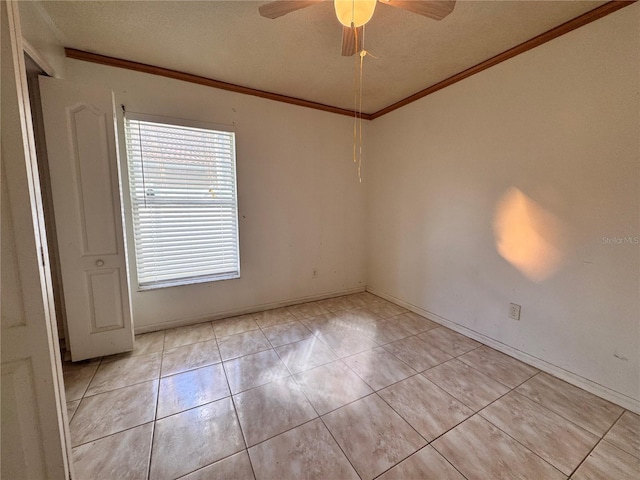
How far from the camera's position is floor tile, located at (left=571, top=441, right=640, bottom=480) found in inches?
47.6

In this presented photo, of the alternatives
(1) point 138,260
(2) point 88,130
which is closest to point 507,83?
→ (2) point 88,130

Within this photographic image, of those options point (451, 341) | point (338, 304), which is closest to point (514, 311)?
point (451, 341)

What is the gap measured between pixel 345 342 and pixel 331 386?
2.04 feet

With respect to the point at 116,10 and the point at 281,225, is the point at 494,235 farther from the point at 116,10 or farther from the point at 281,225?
the point at 116,10

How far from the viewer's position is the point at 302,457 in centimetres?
129

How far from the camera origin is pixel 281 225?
3129mm

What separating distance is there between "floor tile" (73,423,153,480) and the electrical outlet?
2.72 metres

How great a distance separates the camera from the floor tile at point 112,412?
Answer: 56.2 inches

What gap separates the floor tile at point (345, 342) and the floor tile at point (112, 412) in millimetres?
1384

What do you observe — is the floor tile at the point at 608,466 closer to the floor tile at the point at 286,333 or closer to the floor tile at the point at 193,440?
the floor tile at the point at 193,440

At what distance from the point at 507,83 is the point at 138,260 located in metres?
3.70

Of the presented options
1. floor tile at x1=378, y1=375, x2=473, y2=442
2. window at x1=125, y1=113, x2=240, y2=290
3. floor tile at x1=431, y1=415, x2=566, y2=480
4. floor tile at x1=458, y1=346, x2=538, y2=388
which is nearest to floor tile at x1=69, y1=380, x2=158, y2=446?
window at x1=125, y1=113, x2=240, y2=290

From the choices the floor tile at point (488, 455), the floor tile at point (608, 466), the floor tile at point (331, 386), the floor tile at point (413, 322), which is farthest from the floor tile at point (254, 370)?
the floor tile at point (608, 466)

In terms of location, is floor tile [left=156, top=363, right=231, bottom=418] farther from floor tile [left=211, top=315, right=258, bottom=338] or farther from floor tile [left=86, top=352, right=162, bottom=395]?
floor tile [left=211, top=315, right=258, bottom=338]
